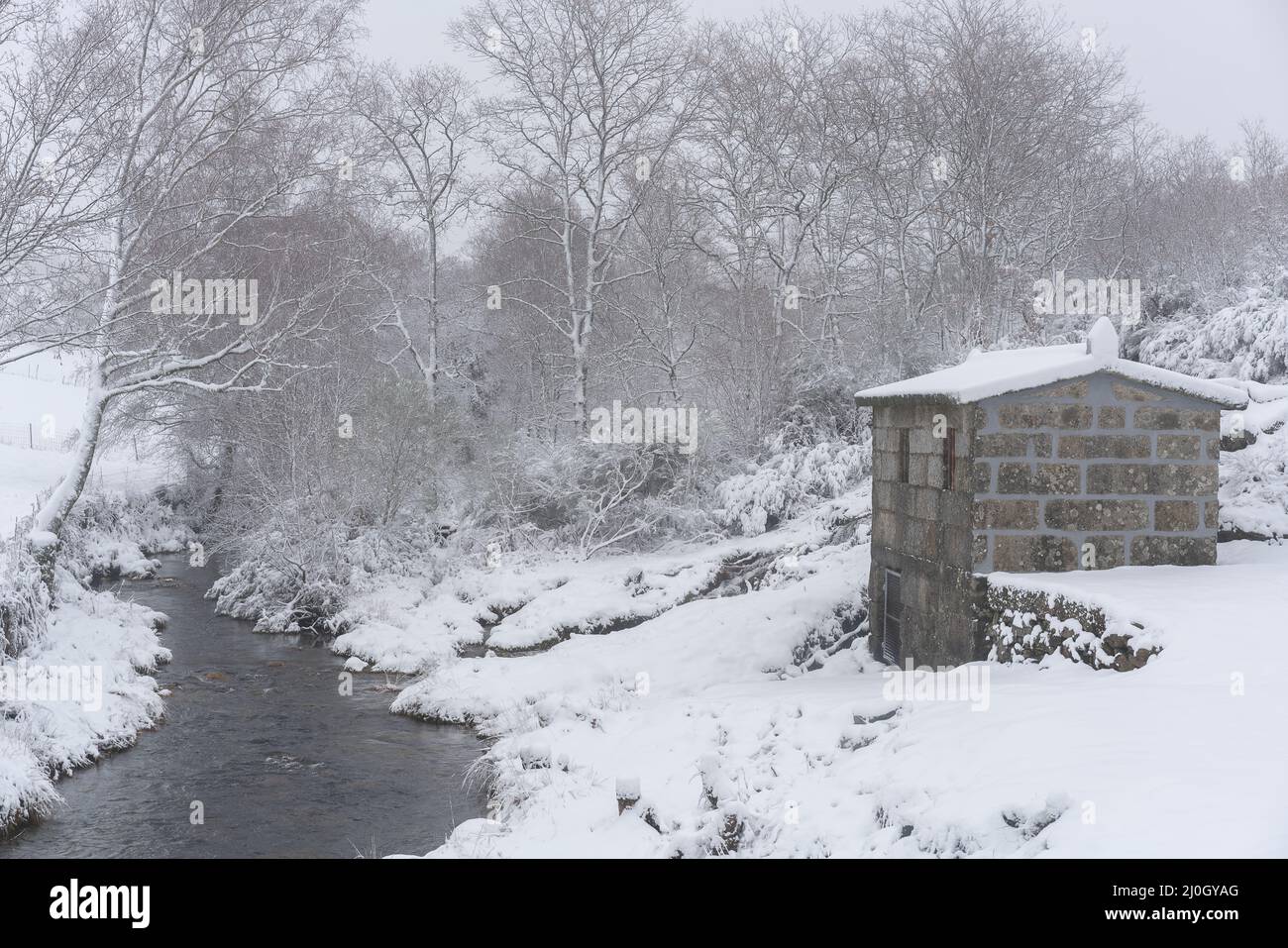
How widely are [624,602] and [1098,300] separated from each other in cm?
1494

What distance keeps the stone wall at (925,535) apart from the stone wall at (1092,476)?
277 millimetres

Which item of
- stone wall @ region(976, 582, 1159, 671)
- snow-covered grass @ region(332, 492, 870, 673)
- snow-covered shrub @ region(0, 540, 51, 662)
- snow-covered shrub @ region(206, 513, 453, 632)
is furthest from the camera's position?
snow-covered shrub @ region(206, 513, 453, 632)

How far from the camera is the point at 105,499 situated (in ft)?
84.8

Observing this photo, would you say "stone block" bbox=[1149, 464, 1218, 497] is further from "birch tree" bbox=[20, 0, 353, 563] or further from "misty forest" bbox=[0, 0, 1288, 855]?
"birch tree" bbox=[20, 0, 353, 563]

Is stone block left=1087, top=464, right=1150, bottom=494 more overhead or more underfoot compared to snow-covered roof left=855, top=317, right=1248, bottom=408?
more underfoot

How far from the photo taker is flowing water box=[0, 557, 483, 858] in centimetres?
991

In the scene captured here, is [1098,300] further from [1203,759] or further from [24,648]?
[24,648]

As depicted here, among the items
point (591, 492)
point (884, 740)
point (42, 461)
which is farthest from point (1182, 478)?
point (42, 461)

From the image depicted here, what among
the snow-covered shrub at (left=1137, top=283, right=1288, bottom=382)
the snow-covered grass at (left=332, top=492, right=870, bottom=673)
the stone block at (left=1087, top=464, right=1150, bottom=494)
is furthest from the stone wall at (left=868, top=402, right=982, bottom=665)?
the snow-covered shrub at (left=1137, top=283, right=1288, bottom=382)

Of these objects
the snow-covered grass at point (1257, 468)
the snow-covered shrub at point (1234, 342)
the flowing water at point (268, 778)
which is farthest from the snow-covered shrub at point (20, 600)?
the snow-covered shrub at point (1234, 342)

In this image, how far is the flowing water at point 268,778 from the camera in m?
9.91

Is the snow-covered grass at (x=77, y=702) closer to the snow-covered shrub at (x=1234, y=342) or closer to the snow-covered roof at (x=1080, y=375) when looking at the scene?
the snow-covered roof at (x=1080, y=375)

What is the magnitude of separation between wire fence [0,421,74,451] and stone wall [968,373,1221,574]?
29.0m
